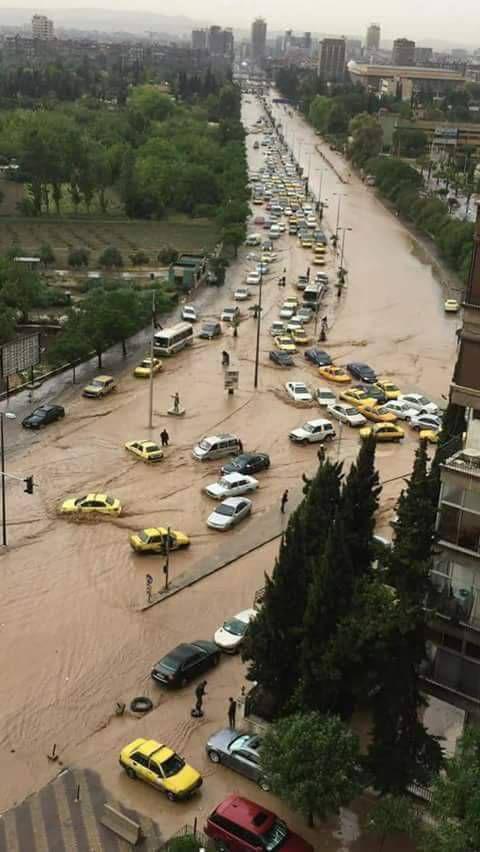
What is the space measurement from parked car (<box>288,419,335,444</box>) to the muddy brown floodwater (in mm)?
377

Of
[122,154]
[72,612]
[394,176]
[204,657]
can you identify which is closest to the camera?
[204,657]

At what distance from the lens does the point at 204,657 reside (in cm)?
1595

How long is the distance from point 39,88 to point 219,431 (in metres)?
100

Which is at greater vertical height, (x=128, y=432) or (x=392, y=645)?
(x=392, y=645)

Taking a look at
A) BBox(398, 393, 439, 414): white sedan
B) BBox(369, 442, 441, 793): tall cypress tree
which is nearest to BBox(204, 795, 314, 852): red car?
BBox(369, 442, 441, 793): tall cypress tree

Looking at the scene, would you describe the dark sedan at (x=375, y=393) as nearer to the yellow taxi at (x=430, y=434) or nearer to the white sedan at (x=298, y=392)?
the white sedan at (x=298, y=392)

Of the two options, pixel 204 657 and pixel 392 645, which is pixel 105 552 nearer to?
pixel 204 657

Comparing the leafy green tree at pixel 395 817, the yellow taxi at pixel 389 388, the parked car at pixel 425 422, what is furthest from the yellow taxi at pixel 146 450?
the leafy green tree at pixel 395 817

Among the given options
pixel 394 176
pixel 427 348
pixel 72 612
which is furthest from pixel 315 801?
pixel 394 176

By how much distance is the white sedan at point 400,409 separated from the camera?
28562mm

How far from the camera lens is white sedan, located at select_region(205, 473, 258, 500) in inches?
901

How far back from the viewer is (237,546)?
67.5ft

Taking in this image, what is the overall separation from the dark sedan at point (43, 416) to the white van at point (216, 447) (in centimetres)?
412

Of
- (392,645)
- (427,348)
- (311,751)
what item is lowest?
(427,348)
